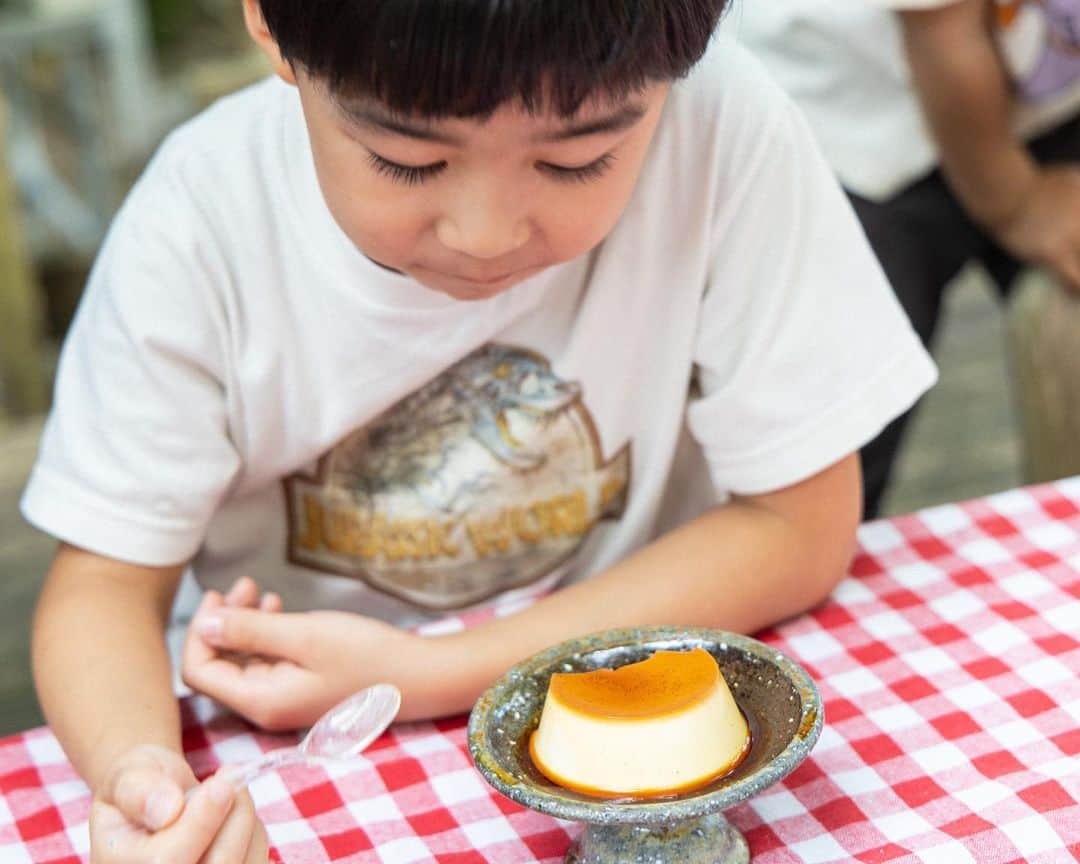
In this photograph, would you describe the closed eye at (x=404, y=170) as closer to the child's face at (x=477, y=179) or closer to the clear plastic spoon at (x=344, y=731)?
the child's face at (x=477, y=179)

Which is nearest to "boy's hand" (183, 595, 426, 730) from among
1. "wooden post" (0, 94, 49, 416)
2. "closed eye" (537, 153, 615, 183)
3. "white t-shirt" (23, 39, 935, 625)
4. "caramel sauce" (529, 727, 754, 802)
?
"white t-shirt" (23, 39, 935, 625)

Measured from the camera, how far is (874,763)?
89 centimetres

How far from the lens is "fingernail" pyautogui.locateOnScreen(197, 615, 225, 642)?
1001 millimetres

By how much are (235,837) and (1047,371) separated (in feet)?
4.16

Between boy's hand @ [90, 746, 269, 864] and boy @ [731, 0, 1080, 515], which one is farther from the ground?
boy @ [731, 0, 1080, 515]

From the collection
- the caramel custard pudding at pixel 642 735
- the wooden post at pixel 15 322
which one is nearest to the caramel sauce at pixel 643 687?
the caramel custard pudding at pixel 642 735

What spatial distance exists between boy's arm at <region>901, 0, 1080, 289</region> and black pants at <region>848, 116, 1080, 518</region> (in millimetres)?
38

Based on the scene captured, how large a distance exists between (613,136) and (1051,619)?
0.45 m

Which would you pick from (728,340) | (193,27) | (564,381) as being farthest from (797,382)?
(193,27)

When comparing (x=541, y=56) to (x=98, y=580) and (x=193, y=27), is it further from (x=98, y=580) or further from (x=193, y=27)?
(x=193, y=27)

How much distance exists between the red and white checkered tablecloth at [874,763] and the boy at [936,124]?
681 millimetres

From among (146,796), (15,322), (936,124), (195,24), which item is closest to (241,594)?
(146,796)

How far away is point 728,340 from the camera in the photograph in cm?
113

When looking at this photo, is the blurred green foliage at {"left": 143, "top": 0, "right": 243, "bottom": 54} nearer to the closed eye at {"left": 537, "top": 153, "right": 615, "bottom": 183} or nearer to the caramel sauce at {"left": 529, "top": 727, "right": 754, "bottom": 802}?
the closed eye at {"left": 537, "top": 153, "right": 615, "bottom": 183}
